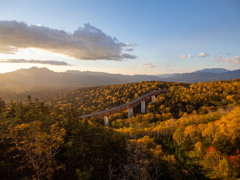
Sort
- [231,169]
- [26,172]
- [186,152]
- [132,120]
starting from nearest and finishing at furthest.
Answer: [26,172]
[231,169]
[186,152]
[132,120]

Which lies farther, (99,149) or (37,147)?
(99,149)

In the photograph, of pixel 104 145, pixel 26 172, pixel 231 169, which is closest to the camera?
pixel 26 172

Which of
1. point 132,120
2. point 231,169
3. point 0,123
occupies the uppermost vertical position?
point 0,123

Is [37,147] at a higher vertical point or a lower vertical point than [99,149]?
higher

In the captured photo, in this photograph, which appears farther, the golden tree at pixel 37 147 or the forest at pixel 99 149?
the forest at pixel 99 149

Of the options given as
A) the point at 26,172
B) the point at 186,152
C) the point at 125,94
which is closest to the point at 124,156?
the point at 26,172

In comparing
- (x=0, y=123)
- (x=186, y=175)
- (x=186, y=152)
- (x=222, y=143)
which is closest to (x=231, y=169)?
(x=222, y=143)

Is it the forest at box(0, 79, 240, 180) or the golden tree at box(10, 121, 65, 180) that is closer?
the golden tree at box(10, 121, 65, 180)

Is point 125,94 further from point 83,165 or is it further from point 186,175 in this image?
point 83,165

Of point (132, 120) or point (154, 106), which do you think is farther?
point (154, 106)

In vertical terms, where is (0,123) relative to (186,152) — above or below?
A: above
